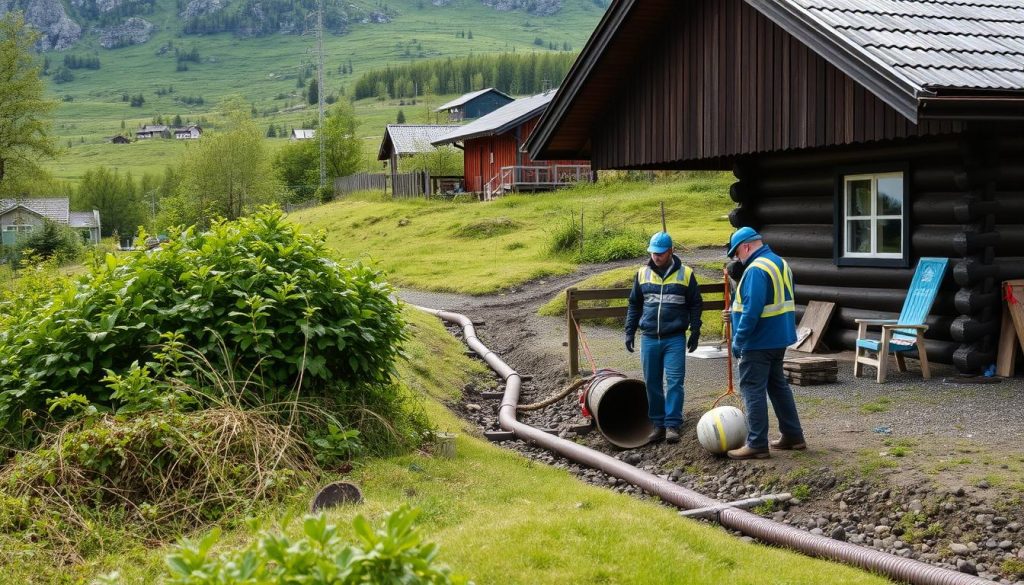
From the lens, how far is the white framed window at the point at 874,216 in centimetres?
1312

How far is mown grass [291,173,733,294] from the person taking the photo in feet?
91.5

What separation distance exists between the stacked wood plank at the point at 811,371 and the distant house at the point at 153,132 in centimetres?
19339

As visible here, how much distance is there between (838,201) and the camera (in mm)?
13922

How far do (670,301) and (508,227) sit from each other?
83.7 ft

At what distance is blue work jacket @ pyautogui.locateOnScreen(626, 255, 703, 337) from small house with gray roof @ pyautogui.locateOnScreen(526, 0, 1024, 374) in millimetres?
2842

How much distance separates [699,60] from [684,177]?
28.2 m

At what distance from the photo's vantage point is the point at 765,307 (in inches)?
360

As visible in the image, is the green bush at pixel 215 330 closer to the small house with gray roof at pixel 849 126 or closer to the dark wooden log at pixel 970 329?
the small house with gray roof at pixel 849 126

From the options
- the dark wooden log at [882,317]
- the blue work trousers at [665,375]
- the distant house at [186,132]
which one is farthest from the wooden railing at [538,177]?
Answer: the distant house at [186,132]

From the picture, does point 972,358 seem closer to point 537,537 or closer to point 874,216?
point 874,216

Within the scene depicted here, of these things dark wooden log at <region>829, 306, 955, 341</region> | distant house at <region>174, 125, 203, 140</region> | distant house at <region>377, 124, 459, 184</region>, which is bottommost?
dark wooden log at <region>829, 306, 955, 341</region>

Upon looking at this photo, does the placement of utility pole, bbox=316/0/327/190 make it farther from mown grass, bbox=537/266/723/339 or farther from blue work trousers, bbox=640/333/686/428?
blue work trousers, bbox=640/333/686/428

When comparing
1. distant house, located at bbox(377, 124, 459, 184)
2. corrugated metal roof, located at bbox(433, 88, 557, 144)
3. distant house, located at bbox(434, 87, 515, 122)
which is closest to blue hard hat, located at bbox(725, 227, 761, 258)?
corrugated metal roof, located at bbox(433, 88, 557, 144)

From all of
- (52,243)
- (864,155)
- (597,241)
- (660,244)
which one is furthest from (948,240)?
(52,243)
